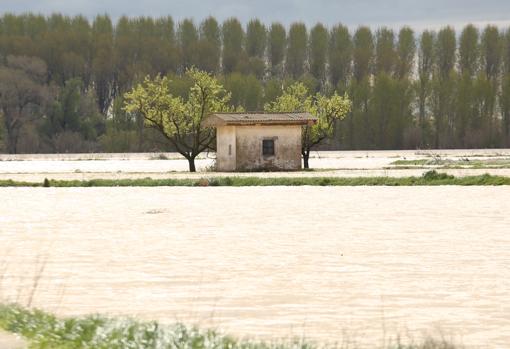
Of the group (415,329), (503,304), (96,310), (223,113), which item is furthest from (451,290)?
(223,113)

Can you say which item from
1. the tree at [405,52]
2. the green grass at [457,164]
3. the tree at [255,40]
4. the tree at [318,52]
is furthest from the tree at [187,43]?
the green grass at [457,164]

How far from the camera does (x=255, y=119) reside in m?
53.7

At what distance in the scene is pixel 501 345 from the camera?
10.0 metres

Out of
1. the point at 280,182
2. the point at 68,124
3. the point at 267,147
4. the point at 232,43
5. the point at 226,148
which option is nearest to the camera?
the point at 280,182

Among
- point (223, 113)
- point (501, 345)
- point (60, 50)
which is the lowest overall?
point (501, 345)

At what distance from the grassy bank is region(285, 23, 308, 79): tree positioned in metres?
124

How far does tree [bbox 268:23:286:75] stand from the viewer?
136750 mm

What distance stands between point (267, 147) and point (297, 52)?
80856 millimetres

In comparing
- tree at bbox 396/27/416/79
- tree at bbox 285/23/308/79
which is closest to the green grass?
tree at bbox 396/27/416/79

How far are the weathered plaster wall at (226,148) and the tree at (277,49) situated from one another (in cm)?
8179

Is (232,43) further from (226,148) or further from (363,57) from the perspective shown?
(226,148)

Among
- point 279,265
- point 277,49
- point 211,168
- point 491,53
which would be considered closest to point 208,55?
point 277,49

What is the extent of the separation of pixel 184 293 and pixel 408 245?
7035 mm

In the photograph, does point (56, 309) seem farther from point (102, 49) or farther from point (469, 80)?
point (102, 49)
